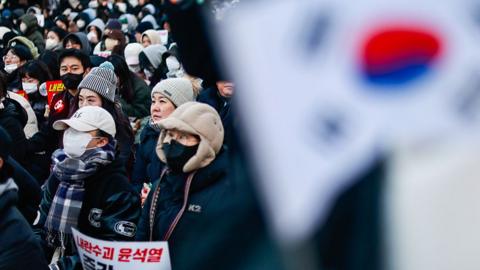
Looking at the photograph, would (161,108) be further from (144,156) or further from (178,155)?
(178,155)

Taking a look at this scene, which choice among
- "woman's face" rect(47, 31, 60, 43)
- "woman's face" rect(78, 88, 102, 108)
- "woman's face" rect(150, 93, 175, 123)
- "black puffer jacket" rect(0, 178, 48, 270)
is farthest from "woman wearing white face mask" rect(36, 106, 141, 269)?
"woman's face" rect(47, 31, 60, 43)

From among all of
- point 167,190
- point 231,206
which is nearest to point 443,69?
point 231,206

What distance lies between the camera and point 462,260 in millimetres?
915

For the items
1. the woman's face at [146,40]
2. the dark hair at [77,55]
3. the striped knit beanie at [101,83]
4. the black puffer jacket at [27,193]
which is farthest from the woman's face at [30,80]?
the woman's face at [146,40]

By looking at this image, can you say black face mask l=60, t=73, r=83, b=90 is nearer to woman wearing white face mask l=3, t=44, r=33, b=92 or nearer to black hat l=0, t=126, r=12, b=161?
woman wearing white face mask l=3, t=44, r=33, b=92

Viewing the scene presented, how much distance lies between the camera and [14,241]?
3.20 metres

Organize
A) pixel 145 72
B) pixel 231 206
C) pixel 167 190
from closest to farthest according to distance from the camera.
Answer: pixel 231 206 → pixel 167 190 → pixel 145 72

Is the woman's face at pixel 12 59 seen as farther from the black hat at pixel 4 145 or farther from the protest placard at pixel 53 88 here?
the black hat at pixel 4 145

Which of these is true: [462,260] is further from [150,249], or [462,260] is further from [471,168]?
[150,249]

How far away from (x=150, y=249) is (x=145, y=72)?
529 cm

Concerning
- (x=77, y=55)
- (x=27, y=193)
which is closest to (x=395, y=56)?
(x=27, y=193)

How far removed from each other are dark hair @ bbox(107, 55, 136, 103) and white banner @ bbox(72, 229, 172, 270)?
3.45m

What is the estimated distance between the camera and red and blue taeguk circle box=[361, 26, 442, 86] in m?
0.93

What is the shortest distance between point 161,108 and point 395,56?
4478 millimetres
